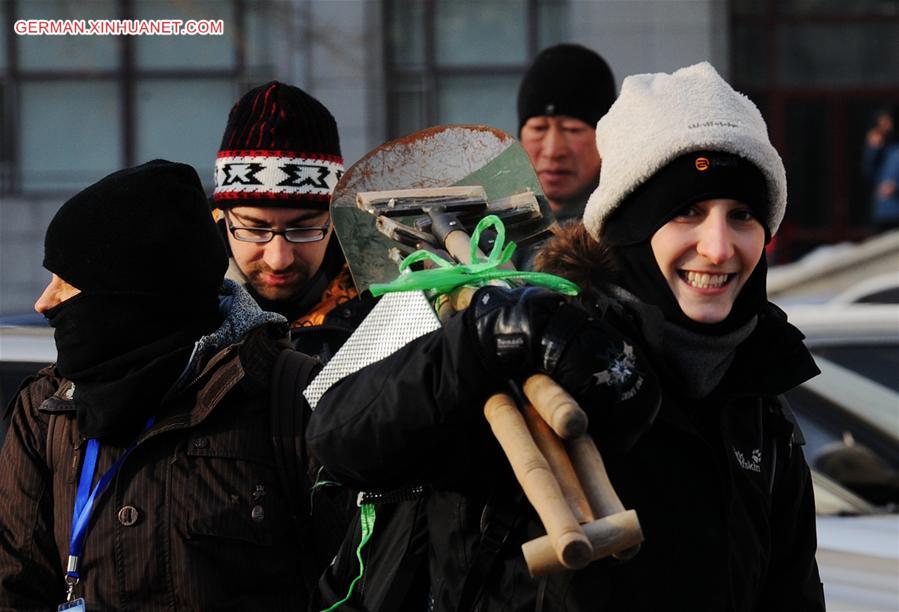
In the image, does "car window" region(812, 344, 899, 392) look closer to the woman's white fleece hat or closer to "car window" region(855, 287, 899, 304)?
"car window" region(855, 287, 899, 304)

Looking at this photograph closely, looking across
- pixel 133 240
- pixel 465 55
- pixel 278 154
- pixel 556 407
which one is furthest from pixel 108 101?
pixel 556 407

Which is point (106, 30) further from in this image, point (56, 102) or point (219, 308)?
point (219, 308)

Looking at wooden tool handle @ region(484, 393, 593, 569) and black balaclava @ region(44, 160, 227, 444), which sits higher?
black balaclava @ region(44, 160, 227, 444)

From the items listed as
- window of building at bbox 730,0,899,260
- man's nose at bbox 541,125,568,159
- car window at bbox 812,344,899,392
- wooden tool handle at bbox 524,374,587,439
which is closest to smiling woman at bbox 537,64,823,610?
wooden tool handle at bbox 524,374,587,439

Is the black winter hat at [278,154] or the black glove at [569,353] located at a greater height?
the black winter hat at [278,154]

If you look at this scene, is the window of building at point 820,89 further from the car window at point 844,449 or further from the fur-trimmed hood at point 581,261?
the fur-trimmed hood at point 581,261

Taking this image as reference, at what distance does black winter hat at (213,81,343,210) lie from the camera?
12.1ft

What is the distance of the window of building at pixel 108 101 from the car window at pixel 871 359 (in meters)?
9.02

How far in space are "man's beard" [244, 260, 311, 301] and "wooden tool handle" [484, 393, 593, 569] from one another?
166 cm

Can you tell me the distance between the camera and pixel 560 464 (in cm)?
198

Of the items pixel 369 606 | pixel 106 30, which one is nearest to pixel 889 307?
pixel 369 606

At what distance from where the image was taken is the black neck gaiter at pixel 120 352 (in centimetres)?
269

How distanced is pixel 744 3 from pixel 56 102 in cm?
670

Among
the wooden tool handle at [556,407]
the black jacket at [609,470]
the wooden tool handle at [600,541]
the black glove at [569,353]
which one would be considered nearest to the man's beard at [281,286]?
the black jacket at [609,470]
